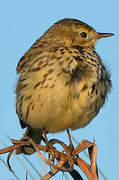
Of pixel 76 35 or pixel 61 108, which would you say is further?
pixel 76 35

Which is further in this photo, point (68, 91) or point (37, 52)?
point (37, 52)

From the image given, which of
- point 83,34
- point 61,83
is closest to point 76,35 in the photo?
point 83,34

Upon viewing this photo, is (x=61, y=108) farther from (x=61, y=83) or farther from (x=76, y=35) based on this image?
(x=76, y=35)

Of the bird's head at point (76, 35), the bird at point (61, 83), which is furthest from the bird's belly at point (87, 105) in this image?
the bird's head at point (76, 35)

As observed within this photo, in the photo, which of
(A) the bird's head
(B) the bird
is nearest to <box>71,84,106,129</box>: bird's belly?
(B) the bird

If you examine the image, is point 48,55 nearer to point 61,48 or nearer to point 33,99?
point 61,48

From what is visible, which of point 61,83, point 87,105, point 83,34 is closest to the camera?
point 61,83

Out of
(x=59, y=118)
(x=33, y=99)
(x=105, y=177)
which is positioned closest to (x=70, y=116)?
(x=59, y=118)

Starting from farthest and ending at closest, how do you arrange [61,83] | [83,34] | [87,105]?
[83,34]
[87,105]
[61,83]
